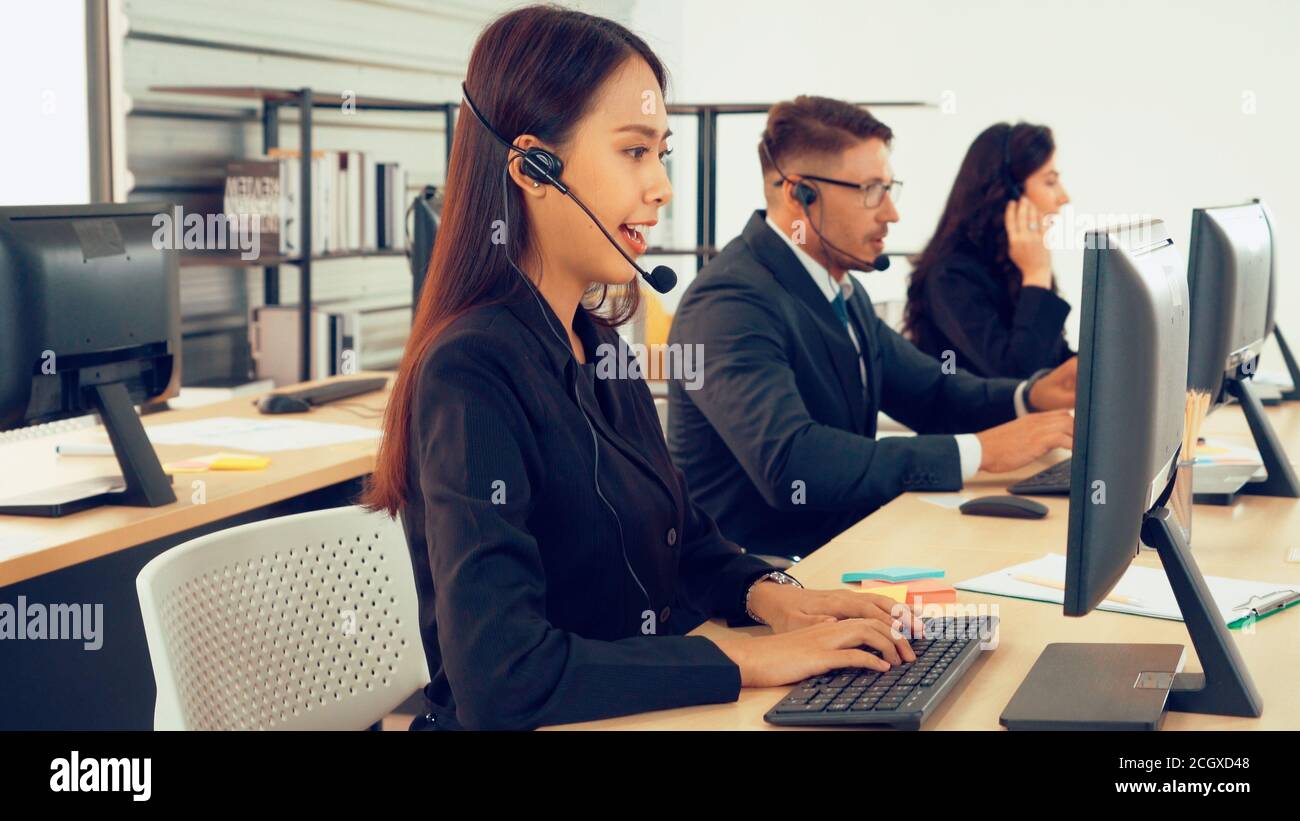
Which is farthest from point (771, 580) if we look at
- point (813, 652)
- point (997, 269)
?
point (997, 269)

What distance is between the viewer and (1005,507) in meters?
1.99

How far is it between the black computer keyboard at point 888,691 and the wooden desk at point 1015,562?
0.07ft

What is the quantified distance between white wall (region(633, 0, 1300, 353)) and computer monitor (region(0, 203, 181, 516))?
12.5 ft

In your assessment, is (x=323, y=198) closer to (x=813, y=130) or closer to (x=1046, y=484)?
(x=813, y=130)

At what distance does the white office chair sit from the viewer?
1363 mm

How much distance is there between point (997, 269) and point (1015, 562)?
66.8 inches

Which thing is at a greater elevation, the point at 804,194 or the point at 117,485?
the point at 804,194

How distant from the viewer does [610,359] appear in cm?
154

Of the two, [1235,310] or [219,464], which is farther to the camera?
[219,464]

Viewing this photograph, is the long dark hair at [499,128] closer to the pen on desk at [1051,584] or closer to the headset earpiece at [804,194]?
the pen on desk at [1051,584]

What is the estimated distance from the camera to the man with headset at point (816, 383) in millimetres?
2170

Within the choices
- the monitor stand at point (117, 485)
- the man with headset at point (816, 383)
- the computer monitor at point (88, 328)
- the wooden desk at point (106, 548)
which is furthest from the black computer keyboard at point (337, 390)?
the man with headset at point (816, 383)

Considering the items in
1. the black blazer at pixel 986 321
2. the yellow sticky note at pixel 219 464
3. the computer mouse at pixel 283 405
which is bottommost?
the yellow sticky note at pixel 219 464

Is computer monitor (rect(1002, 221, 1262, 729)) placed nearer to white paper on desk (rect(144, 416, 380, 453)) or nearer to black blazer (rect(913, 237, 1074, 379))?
white paper on desk (rect(144, 416, 380, 453))
